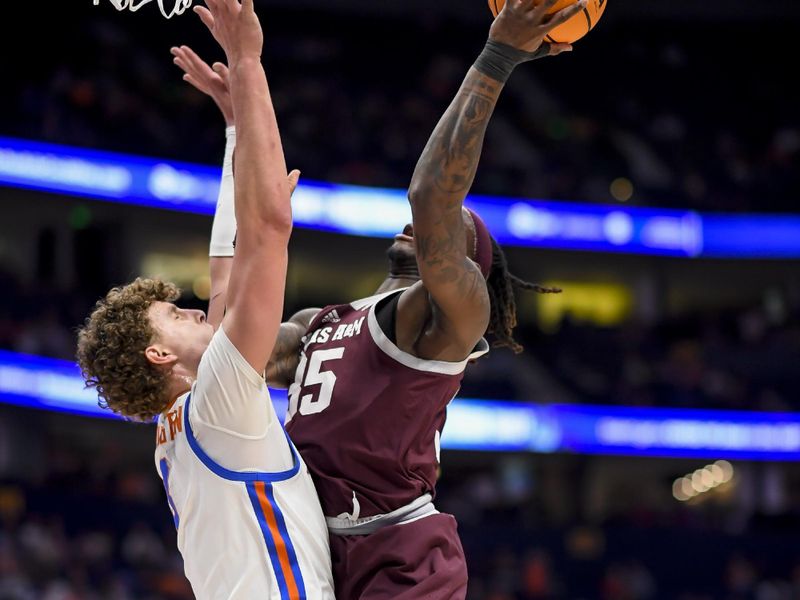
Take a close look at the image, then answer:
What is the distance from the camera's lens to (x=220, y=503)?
387 cm

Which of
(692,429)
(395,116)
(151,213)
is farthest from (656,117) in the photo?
(151,213)

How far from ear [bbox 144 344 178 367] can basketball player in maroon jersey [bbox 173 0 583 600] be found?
506 millimetres

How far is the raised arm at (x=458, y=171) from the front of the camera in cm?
368

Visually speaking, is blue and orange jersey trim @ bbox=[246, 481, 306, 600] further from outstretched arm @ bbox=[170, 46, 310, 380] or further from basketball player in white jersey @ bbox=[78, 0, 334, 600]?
outstretched arm @ bbox=[170, 46, 310, 380]

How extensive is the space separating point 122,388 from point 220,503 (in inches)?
23.6

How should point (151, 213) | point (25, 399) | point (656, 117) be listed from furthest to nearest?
point (656, 117) < point (151, 213) < point (25, 399)

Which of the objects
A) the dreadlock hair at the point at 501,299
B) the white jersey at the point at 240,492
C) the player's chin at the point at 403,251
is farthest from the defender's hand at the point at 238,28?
the dreadlock hair at the point at 501,299

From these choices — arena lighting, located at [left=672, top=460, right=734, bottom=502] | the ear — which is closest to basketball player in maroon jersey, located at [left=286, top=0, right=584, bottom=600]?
the ear

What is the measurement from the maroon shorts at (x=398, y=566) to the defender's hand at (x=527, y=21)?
169 centimetres

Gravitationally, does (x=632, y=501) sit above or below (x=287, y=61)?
below

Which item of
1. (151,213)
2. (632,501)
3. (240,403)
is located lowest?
(632,501)

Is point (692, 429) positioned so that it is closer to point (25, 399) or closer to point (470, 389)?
point (470, 389)

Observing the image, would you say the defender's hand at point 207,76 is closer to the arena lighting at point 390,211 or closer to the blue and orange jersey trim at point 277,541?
the blue and orange jersey trim at point 277,541

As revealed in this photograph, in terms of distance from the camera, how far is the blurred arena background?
712 inches
